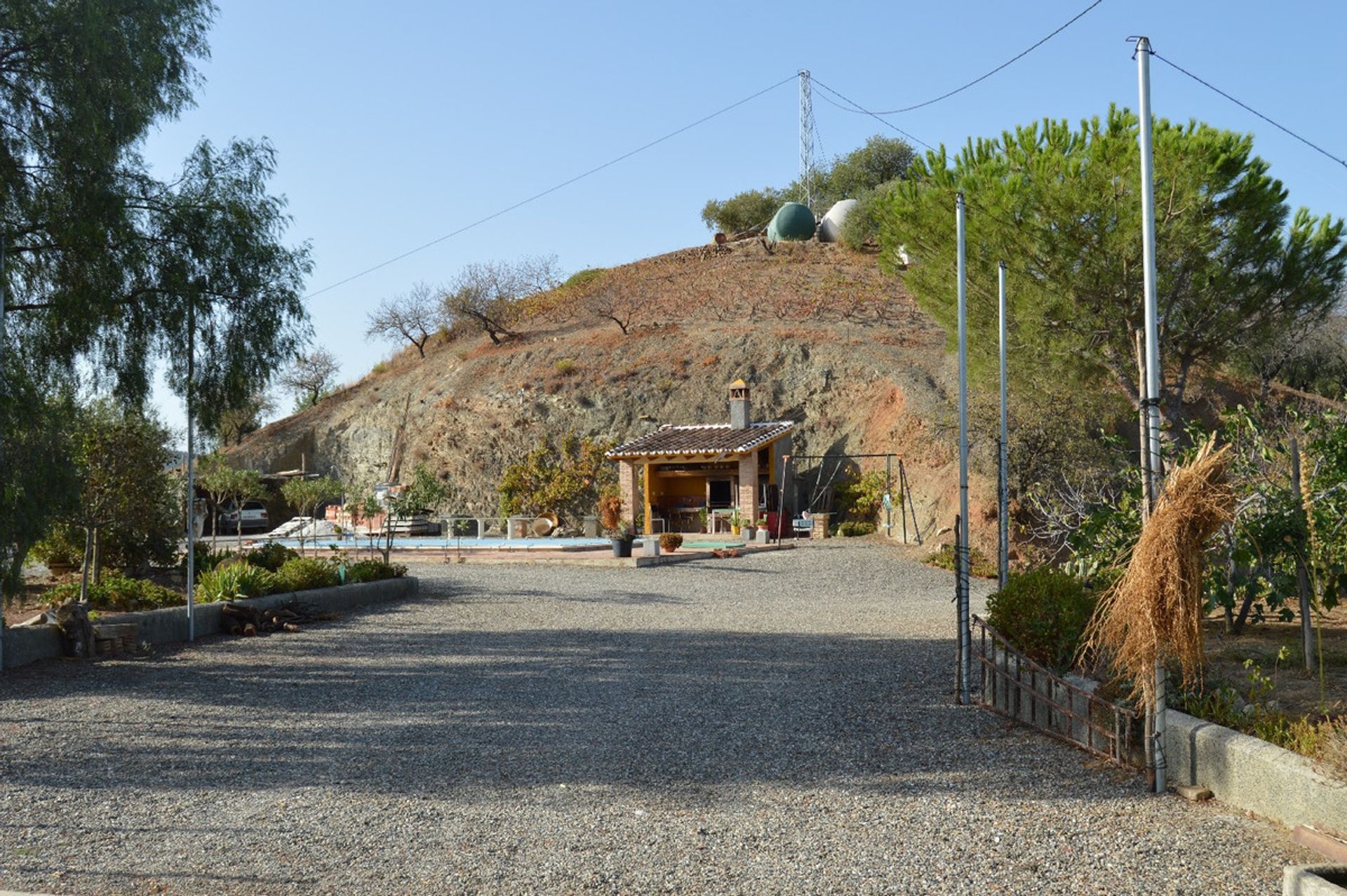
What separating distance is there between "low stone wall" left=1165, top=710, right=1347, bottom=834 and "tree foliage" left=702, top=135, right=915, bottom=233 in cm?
5834

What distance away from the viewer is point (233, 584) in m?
13.3

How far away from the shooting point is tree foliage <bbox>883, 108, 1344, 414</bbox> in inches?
675

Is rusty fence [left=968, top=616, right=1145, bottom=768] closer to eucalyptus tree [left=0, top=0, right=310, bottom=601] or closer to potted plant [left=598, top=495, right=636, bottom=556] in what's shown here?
eucalyptus tree [left=0, top=0, right=310, bottom=601]

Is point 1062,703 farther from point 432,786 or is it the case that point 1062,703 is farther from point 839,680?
point 432,786

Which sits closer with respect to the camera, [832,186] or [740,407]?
[740,407]

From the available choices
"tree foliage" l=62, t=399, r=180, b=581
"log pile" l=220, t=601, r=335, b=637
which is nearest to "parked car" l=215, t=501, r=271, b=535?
"tree foliage" l=62, t=399, r=180, b=581

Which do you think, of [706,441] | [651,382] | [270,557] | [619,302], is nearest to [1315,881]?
[270,557]

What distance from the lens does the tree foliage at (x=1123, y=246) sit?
17156mm

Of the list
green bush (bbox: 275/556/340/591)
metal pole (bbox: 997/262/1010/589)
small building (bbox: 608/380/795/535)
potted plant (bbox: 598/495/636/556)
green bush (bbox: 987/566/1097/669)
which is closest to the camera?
green bush (bbox: 987/566/1097/669)

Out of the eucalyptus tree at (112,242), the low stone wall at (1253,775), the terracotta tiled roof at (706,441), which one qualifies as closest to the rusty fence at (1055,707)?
the low stone wall at (1253,775)

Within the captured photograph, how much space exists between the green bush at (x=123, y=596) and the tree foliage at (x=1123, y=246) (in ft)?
41.4

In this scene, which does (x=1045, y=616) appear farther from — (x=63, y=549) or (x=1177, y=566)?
(x=63, y=549)

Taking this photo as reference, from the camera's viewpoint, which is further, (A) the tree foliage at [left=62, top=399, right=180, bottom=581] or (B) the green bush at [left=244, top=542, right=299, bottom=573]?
(B) the green bush at [left=244, top=542, right=299, bottom=573]

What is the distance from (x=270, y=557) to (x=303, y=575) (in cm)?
130
